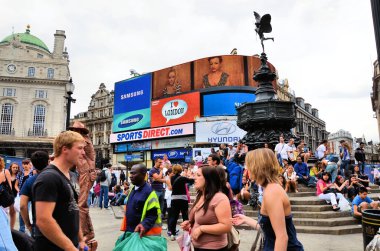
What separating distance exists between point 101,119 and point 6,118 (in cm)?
2014

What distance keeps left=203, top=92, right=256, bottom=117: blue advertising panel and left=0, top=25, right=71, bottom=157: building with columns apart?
3082cm

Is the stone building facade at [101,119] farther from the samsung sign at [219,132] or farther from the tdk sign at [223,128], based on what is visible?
the tdk sign at [223,128]

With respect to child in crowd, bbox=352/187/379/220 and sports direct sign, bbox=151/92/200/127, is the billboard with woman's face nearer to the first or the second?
sports direct sign, bbox=151/92/200/127

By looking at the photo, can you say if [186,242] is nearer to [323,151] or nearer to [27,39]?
[323,151]

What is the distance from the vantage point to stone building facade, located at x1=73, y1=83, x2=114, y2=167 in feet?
222

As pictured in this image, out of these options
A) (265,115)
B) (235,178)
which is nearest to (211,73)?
(265,115)

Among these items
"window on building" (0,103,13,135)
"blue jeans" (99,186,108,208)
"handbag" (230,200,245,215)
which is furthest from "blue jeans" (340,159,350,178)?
"window on building" (0,103,13,135)

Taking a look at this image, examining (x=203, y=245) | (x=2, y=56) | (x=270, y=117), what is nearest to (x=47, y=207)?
(x=203, y=245)

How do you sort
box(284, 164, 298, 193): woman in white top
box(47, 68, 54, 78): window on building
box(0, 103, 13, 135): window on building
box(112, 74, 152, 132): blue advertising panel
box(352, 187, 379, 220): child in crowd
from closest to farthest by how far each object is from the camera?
box(352, 187, 379, 220): child in crowd
box(284, 164, 298, 193): woman in white top
box(112, 74, 152, 132): blue advertising panel
box(0, 103, 13, 135): window on building
box(47, 68, 54, 78): window on building

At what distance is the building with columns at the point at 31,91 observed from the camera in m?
55.0

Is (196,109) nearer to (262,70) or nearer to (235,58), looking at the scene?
(235,58)

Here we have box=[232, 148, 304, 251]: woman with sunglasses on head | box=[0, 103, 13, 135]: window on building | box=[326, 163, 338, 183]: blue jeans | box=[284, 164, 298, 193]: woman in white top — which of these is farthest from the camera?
box=[0, 103, 13, 135]: window on building

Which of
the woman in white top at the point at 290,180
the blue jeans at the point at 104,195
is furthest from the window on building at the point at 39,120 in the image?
the woman in white top at the point at 290,180

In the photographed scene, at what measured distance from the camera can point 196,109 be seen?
136ft
